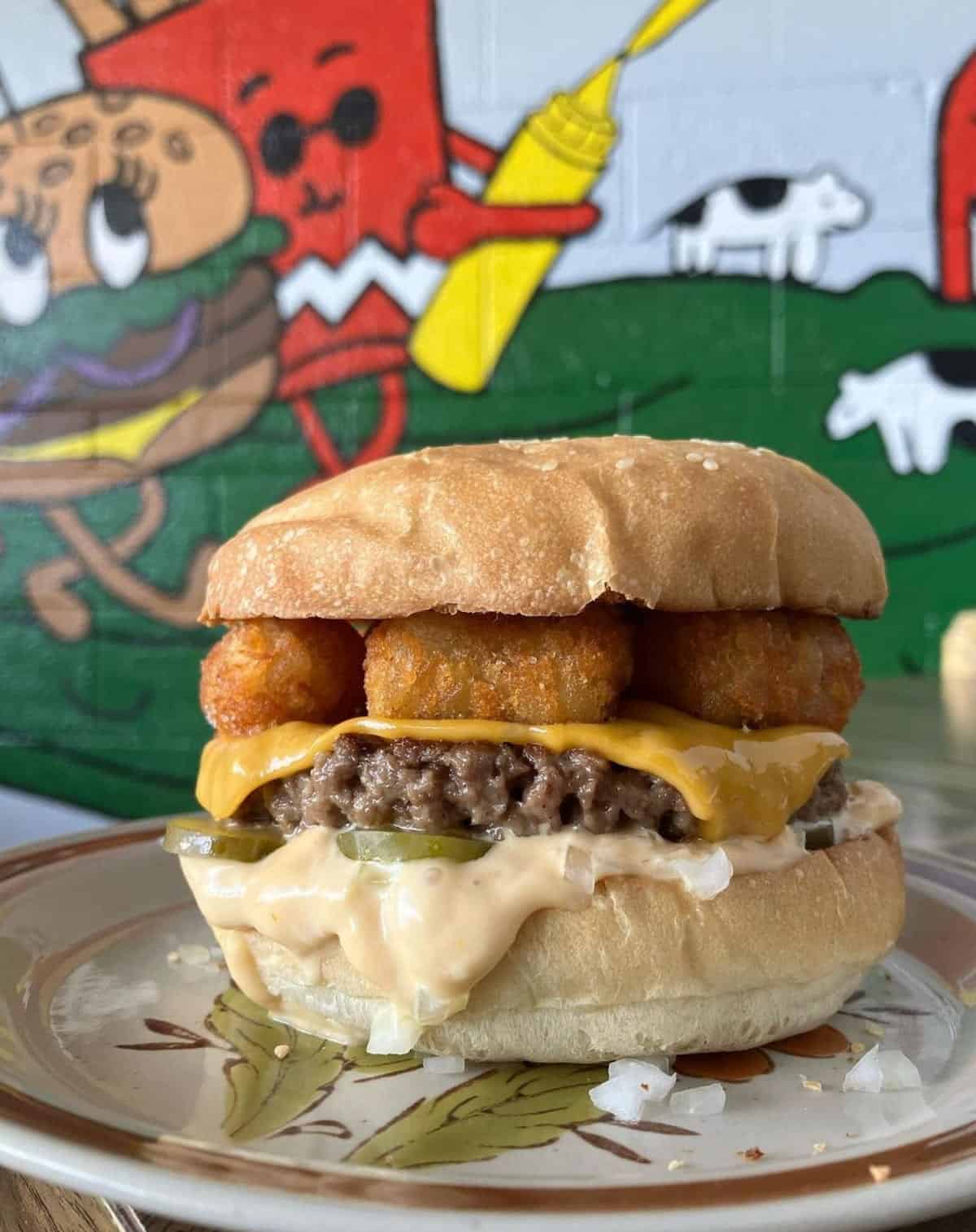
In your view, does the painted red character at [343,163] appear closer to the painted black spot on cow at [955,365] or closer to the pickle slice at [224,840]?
→ the painted black spot on cow at [955,365]

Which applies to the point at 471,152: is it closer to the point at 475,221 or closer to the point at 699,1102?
the point at 475,221

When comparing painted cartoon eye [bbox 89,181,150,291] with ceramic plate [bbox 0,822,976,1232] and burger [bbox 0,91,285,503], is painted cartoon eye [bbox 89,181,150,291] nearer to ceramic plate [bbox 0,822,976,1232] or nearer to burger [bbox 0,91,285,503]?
burger [bbox 0,91,285,503]

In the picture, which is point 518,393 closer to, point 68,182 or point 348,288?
point 348,288

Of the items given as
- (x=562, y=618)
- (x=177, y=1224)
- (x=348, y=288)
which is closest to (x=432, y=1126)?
Result: (x=177, y=1224)

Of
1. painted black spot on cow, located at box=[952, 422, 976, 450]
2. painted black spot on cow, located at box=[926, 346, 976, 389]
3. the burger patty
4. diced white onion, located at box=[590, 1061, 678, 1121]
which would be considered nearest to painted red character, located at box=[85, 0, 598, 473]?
painted black spot on cow, located at box=[926, 346, 976, 389]

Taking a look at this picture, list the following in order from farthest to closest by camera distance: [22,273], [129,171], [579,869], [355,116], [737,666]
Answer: [22,273], [129,171], [355,116], [737,666], [579,869]

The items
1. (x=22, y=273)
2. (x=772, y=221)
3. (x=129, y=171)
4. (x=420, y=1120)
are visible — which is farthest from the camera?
(x=22, y=273)

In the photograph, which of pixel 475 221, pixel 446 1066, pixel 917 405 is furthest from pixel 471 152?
pixel 446 1066
